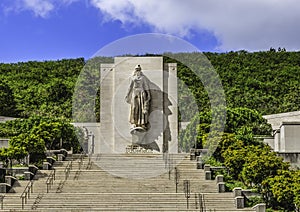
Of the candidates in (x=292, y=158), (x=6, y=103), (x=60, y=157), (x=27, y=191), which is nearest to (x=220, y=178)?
(x=27, y=191)

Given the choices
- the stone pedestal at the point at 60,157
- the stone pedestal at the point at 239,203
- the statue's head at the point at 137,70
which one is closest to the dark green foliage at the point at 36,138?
the stone pedestal at the point at 60,157

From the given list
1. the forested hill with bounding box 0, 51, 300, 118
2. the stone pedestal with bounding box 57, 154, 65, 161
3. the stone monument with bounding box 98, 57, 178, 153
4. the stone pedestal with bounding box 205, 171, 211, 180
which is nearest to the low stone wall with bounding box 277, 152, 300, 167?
the stone monument with bounding box 98, 57, 178, 153

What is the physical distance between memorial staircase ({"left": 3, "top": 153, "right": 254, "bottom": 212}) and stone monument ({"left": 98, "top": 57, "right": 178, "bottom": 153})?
134 inches

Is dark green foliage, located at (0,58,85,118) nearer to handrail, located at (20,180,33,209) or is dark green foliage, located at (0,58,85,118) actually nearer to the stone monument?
the stone monument

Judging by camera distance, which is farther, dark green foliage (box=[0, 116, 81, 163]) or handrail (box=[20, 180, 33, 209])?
dark green foliage (box=[0, 116, 81, 163])

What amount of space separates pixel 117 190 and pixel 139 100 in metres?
7.91

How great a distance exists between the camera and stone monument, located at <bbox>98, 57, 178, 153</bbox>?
2698 cm

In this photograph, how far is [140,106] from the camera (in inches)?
1063

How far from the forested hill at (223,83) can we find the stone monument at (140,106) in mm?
18460

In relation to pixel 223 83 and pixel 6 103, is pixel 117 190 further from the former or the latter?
pixel 223 83

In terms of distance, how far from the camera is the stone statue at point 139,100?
88.1 feet

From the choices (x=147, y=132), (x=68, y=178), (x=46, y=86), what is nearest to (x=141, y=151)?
(x=147, y=132)

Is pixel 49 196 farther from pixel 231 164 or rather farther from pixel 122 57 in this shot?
pixel 122 57

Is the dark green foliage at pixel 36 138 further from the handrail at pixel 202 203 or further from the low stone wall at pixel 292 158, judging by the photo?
the low stone wall at pixel 292 158
